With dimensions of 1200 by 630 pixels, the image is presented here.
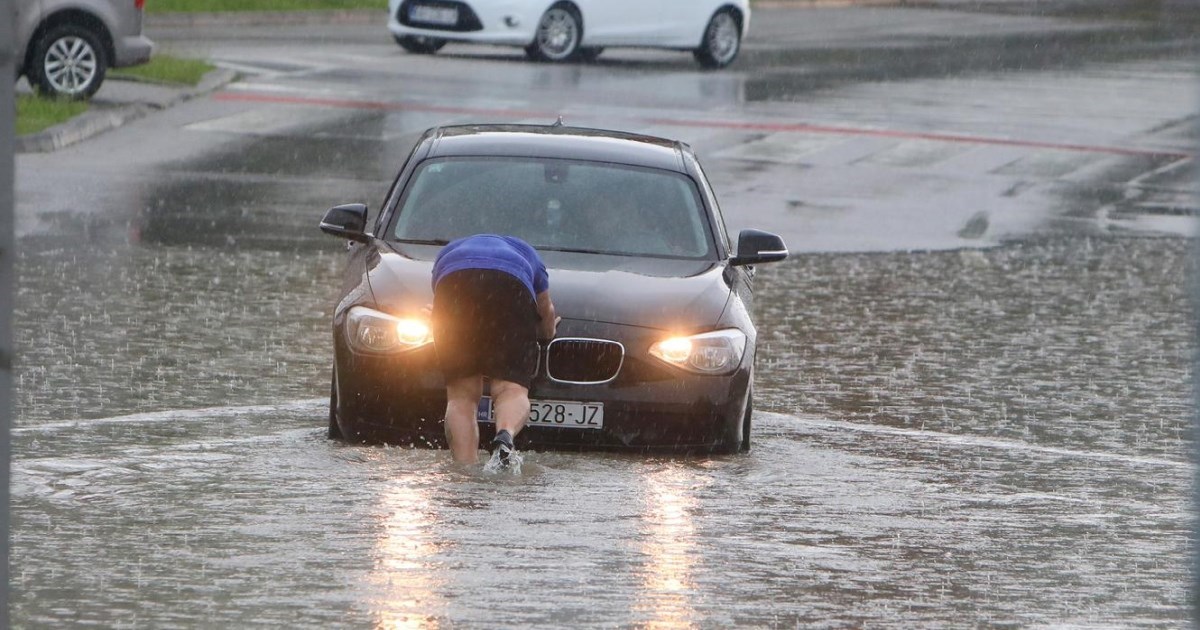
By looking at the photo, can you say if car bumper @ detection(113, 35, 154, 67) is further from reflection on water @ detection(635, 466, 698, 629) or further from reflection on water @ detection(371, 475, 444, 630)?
reflection on water @ detection(371, 475, 444, 630)

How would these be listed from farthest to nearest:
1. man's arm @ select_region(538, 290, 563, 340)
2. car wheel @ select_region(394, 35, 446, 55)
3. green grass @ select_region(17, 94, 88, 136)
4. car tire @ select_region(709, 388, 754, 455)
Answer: car wheel @ select_region(394, 35, 446, 55)
green grass @ select_region(17, 94, 88, 136)
car tire @ select_region(709, 388, 754, 455)
man's arm @ select_region(538, 290, 563, 340)

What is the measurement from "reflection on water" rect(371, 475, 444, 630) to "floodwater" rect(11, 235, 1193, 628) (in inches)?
0.6

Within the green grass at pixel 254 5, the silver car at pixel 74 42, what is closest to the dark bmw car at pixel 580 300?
the silver car at pixel 74 42

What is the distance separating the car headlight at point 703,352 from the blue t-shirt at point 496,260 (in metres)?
0.56

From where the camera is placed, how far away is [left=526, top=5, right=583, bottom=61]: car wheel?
29344 mm

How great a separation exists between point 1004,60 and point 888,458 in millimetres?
26613

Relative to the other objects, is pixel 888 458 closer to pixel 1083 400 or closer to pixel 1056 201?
pixel 1083 400

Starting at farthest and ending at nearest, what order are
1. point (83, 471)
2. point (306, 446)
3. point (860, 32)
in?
point (860, 32), point (306, 446), point (83, 471)

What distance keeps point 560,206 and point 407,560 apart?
3292 millimetres

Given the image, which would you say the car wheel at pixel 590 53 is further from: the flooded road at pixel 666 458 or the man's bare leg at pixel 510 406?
the man's bare leg at pixel 510 406

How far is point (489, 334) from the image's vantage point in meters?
8.43

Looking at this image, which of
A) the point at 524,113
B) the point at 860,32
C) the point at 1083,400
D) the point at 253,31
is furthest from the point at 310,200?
the point at 860,32

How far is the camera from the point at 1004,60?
35094 millimetres

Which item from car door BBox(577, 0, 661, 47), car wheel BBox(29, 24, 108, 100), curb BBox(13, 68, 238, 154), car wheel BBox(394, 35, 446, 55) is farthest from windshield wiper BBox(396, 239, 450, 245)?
car wheel BBox(394, 35, 446, 55)
